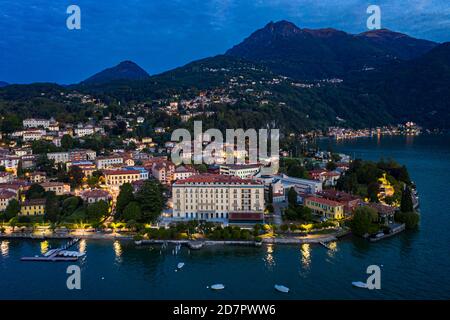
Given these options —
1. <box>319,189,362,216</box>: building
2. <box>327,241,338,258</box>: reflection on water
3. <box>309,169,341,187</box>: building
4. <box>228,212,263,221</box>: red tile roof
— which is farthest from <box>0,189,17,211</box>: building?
<box>309,169,341,187</box>: building

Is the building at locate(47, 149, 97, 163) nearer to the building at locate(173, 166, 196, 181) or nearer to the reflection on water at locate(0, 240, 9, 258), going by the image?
the building at locate(173, 166, 196, 181)

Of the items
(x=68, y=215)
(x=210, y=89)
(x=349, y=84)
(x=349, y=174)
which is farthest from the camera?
(x=349, y=84)

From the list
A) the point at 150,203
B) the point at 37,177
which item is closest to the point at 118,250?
the point at 150,203

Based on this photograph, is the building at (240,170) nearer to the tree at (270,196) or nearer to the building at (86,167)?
the tree at (270,196)

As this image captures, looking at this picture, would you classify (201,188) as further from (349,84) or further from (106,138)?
(349,84)

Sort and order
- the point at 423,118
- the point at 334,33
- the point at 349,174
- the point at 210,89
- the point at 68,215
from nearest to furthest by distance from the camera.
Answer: the point at 68,215 → the point at 349,174 → the point at 210,89 → the point at 423,118 → the point at 334,33
